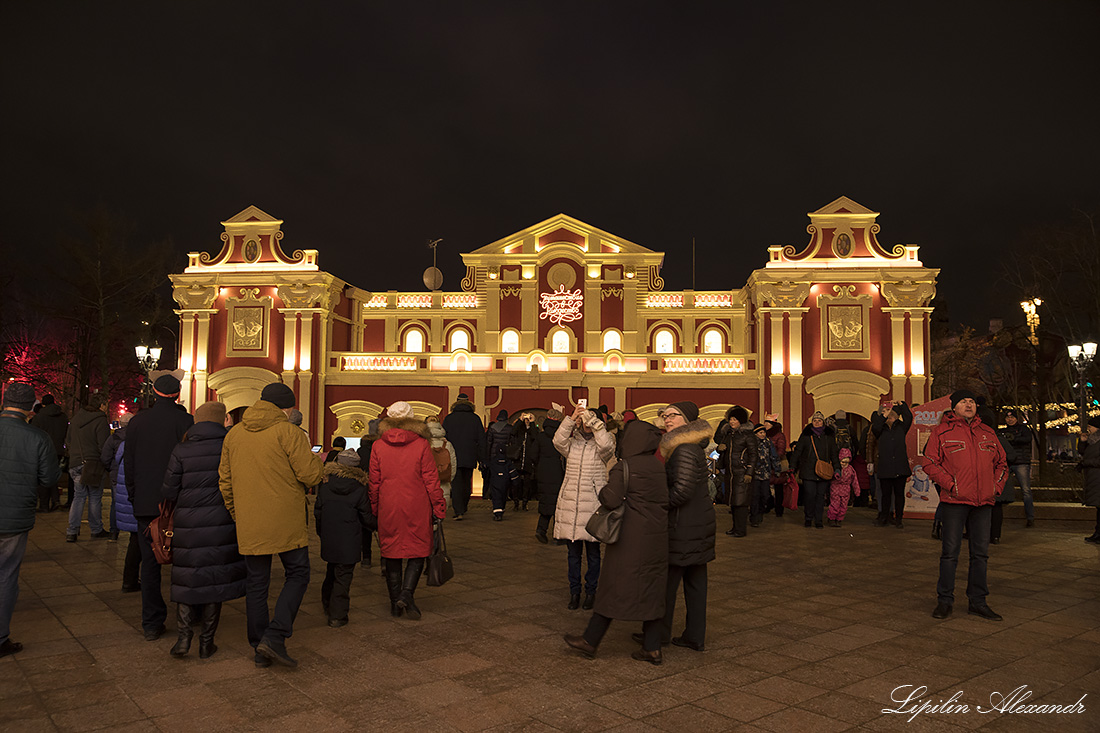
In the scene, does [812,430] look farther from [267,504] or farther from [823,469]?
[267,504]

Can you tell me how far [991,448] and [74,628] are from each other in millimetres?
7568

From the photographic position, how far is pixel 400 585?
6.14 metres

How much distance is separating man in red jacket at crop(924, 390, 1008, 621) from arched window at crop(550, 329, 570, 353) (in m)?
21.8

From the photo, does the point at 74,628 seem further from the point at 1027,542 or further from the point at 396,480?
the point at 1027,542

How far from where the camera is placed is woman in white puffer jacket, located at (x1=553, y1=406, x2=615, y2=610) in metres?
6.25

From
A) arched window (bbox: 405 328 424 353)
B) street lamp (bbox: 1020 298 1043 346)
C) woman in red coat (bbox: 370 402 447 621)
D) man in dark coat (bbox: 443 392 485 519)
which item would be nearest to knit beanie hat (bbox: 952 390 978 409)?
woman in red coat (bbox: 370 402 447 621)

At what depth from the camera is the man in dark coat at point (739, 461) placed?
35.8ft

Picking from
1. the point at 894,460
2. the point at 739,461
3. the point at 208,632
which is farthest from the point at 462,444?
the point at 208,632

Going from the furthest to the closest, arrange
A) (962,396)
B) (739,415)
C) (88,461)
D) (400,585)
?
1. (739,415)
2. (88,461)
3. (962,396)
4. (400,585)

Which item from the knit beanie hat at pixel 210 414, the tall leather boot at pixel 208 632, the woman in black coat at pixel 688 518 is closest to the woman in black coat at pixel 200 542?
the tall leather boot at pixel 208 632

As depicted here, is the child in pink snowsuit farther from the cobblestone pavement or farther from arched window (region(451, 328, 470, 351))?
arched window (region(451, 328, 470, 351))

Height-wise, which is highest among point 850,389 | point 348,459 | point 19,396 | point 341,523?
point 850,389

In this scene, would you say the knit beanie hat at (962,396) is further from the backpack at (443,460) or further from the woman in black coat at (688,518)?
the backpack at (443,460)

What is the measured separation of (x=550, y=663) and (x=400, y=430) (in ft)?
7.08
